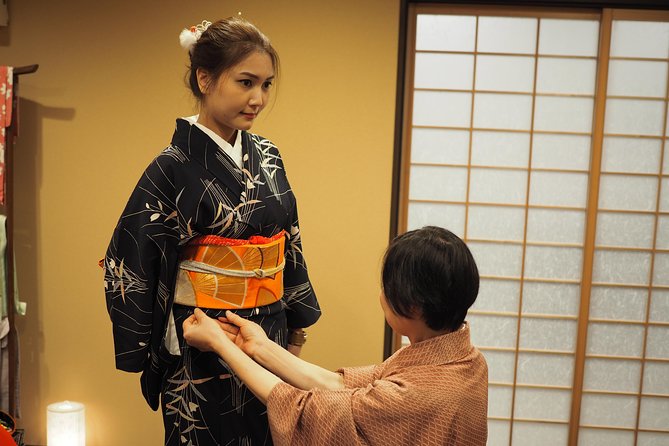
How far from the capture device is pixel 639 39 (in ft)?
10.3

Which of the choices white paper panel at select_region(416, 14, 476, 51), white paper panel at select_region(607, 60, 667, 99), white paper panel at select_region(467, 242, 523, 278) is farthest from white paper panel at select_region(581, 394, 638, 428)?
white paper panel at select_region(416, 14, 476, 51)

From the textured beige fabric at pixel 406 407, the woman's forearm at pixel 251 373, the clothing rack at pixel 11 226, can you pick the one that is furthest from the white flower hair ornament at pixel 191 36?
the clothing rack at pixel 11 226

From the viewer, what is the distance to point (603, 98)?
3133 mm

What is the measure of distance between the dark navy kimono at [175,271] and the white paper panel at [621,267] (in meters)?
2.06

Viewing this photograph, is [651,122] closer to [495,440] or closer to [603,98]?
[603,98]

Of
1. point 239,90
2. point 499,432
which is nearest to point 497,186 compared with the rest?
point 499,432

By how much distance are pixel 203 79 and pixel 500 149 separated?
6.35 ft

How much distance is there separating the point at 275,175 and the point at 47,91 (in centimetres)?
174

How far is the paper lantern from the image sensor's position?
306cm

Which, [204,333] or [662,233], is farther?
[662,233]

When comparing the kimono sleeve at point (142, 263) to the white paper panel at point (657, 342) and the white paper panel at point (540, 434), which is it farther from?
the white paper panel at point (657, 342)

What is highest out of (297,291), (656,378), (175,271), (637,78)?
(637,78)

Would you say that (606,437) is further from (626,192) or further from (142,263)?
(142,263)

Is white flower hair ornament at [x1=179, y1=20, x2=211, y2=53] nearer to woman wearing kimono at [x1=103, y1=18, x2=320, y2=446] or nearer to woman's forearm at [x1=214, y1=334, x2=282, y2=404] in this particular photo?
woman wearing kimono at [x1=103, y1=18, x2=320, y2=446]
